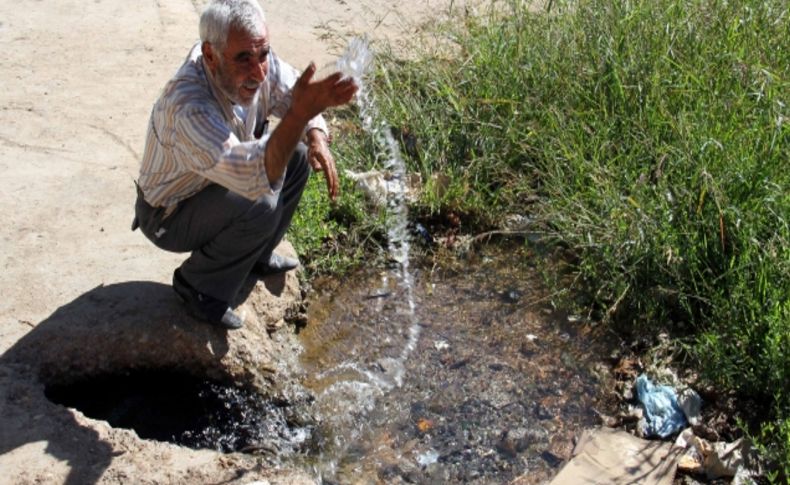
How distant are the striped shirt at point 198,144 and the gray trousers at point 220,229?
67mm

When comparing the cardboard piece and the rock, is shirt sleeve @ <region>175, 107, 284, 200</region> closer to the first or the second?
the rock

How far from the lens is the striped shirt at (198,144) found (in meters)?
3.13

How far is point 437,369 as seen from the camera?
400cm

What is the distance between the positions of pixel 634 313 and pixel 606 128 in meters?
0.90

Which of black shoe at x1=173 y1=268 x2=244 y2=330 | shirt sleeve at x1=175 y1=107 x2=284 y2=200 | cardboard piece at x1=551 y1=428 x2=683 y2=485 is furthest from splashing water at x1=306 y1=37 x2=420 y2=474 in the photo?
cardboard piece at x1=551 y1=428 x2=683 y2=485

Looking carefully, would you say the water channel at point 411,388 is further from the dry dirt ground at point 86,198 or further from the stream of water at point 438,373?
the dry dirt ground at point 86,198

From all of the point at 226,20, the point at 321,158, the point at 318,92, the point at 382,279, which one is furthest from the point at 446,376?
the point at 226,20

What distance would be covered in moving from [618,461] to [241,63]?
1757mm

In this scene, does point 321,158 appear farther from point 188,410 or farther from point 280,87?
point 188,410

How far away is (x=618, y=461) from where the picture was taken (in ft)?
11.4

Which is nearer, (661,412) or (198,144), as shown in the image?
(198,144)

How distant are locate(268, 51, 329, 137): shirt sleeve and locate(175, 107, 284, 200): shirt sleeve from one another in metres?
0.52

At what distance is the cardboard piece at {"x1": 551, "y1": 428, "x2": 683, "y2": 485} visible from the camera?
342cm

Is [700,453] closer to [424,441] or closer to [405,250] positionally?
[424,441]
